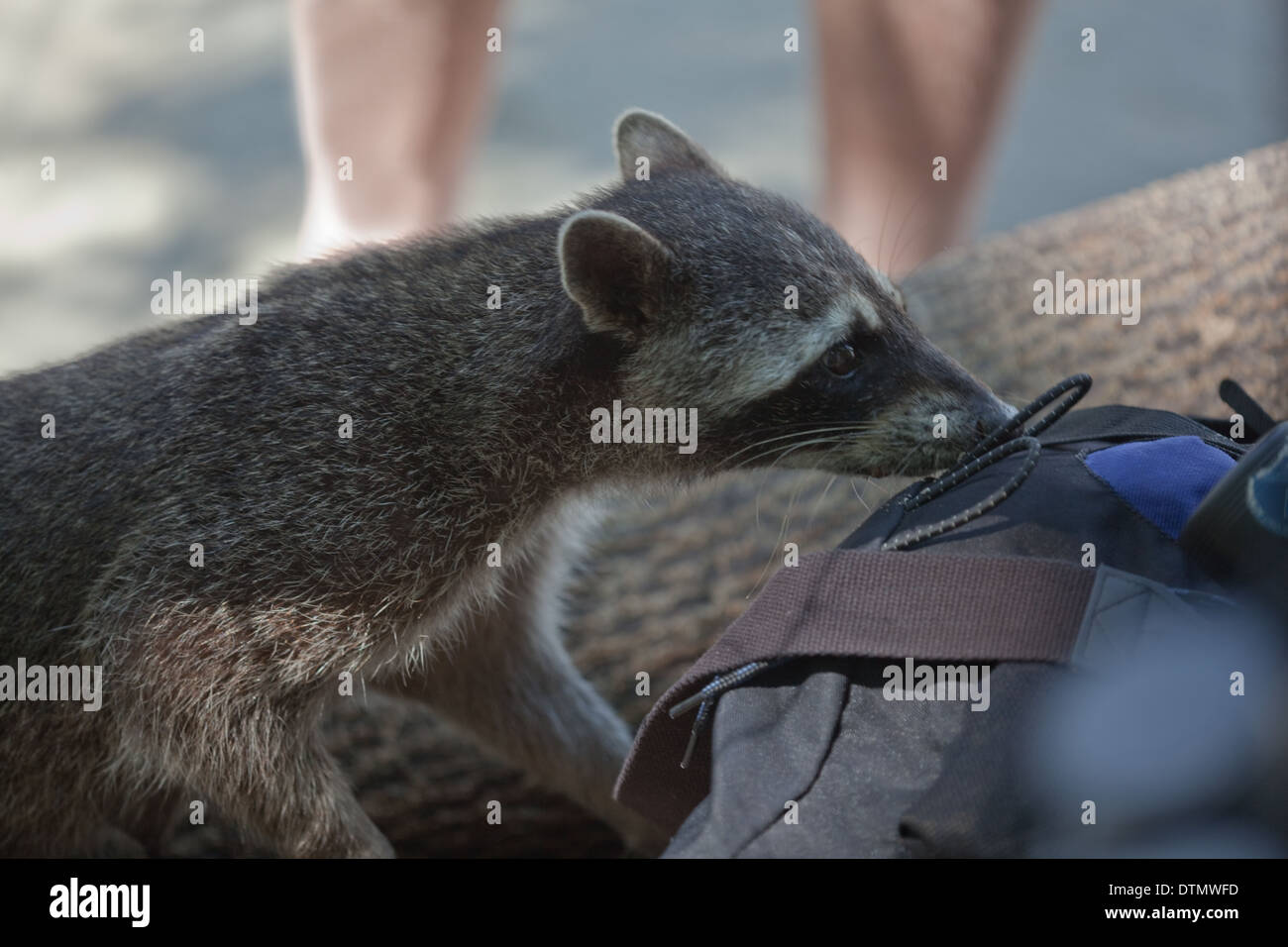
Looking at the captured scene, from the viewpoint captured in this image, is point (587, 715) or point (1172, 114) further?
point (1172, 114)

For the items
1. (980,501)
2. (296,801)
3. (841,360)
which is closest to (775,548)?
(841,360)

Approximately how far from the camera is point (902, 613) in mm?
2213

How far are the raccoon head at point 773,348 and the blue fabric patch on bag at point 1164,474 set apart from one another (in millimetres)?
390

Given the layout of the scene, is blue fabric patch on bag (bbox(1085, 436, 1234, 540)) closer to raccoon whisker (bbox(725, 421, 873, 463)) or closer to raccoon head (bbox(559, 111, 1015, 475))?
raccoon head (bbox(559, 111, 1015, 475))

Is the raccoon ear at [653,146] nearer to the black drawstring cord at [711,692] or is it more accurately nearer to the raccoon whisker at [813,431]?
A: the raccoon whisker at [813,431]

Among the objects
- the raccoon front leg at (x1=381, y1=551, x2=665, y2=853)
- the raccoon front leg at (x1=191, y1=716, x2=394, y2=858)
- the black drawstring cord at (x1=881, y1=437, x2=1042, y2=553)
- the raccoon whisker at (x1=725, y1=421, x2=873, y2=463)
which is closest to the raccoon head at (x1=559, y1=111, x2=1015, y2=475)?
the raccoon whisker at (x1=725, y1=421, x2=873, y2=463)

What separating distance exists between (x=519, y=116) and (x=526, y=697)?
17.1 ft

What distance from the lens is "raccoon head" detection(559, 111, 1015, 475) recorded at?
285 centimetres

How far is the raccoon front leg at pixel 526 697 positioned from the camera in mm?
3346

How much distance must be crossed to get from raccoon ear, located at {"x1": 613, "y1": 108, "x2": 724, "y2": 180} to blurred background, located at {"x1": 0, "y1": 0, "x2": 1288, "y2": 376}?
3.49m

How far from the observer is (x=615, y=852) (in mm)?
3629
